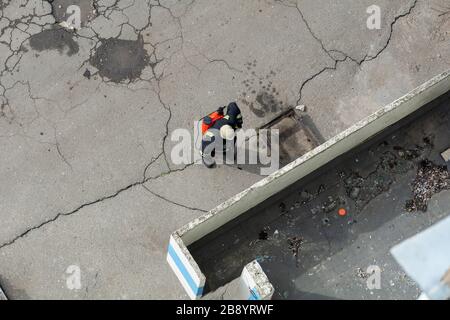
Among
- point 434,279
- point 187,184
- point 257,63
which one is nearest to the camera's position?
point 434,279

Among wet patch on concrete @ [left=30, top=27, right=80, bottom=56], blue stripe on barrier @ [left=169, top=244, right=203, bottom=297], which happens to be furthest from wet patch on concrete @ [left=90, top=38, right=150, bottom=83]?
blue stripe on barrier @ [left=169, top=244, right=203, bottom=297]

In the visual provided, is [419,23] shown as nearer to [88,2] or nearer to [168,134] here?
[168,134]

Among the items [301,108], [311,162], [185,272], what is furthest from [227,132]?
[185,272]

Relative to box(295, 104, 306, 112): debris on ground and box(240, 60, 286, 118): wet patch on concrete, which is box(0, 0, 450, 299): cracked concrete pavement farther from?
box(295, 104, 306, 112): debris on ground

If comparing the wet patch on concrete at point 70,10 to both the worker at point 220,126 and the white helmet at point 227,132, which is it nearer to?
the worker at point 220,126

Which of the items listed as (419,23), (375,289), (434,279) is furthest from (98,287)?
(419,23)

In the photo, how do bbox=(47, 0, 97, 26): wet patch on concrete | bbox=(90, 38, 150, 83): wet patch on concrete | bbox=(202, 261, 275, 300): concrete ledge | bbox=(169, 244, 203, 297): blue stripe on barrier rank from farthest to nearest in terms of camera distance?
bbox=(47, 0, 97, 26): wet patch on concrete → bbox=(90, 38, 150, 83): wet patch on concrete → bbox=(169, 244, 203, 297): blue stripe on barrier → bbox=(202, 261, 275, 300): concrete ledge

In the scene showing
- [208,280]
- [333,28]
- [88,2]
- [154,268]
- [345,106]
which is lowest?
[208,280]
